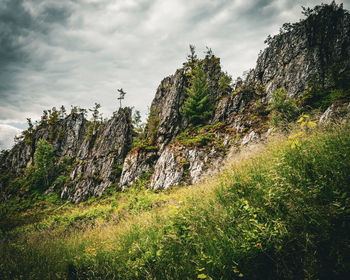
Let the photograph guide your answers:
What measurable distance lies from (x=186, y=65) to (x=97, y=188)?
32.7 metres

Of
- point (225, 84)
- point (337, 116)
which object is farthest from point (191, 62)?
point (337, 116)

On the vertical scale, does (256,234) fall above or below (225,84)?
below

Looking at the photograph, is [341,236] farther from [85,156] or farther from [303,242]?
[85,156]

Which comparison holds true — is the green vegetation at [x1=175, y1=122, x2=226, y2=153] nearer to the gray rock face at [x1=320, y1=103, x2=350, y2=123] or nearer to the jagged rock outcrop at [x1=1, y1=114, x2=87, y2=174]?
the gray rock face at [x1=320, y1=103, x2=350, y2=123]

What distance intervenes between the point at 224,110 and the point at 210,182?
64.9 feet

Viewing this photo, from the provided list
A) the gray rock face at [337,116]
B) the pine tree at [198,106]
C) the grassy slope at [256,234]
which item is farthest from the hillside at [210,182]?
the pine tree at [198,106]

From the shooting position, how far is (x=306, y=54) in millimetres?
19906

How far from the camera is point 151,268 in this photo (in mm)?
2264

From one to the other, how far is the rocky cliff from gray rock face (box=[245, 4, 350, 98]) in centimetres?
10

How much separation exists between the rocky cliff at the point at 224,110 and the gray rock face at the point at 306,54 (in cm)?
10

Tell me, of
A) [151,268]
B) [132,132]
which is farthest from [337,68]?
[132,132]

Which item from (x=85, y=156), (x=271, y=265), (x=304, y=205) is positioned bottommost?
(x=271, y=265)

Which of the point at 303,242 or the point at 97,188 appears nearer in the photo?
the point at 303,242

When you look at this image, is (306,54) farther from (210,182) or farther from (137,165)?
(137,165)
